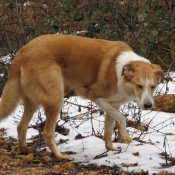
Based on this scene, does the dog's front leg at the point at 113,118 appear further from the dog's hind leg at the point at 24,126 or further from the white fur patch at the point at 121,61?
the dog's hind leg at the point at 24,126

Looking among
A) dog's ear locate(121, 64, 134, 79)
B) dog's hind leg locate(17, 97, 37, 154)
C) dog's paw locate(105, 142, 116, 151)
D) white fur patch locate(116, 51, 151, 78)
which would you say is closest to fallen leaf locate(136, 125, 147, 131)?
dog's paw locate(105, 142, 116, 151)

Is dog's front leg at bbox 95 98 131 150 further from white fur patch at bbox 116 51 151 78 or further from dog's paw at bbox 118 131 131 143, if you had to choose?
white fur patch at bbox 116 51 151 78

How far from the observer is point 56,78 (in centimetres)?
583

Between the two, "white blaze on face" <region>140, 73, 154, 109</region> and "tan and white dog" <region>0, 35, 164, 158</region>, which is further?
"tan and white dog" <region>0, 35, 164, 158</region>

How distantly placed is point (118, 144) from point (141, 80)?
3.45 ft

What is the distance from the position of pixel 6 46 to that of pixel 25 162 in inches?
172

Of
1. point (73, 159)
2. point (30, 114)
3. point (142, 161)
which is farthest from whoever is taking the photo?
point (30, 114)

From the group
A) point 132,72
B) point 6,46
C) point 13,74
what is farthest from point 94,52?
point 6,46

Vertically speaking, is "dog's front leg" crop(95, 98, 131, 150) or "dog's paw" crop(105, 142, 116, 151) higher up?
"dog's front leg" crop(95, 98, 131, 150)

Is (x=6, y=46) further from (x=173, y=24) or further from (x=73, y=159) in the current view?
(x=73, y=159)

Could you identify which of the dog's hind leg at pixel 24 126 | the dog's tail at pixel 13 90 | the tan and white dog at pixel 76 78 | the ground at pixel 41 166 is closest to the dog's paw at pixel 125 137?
the tan and white dog at pixel 76 78

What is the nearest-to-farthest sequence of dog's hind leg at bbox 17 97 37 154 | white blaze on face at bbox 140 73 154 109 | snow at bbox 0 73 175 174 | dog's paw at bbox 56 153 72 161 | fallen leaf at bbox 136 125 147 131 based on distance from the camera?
snow at bbox 0 73 175 174 → white blaze on face at bbox 140 73 154 109 → dog's paw at bbox 56 153 72 161 → dog's hind leg at bbox 17 97 37 154 → fallen leaf at bbox 136 125 147 131

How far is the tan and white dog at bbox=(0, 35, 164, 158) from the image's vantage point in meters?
5.77

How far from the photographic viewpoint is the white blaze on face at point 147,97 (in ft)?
18.3
